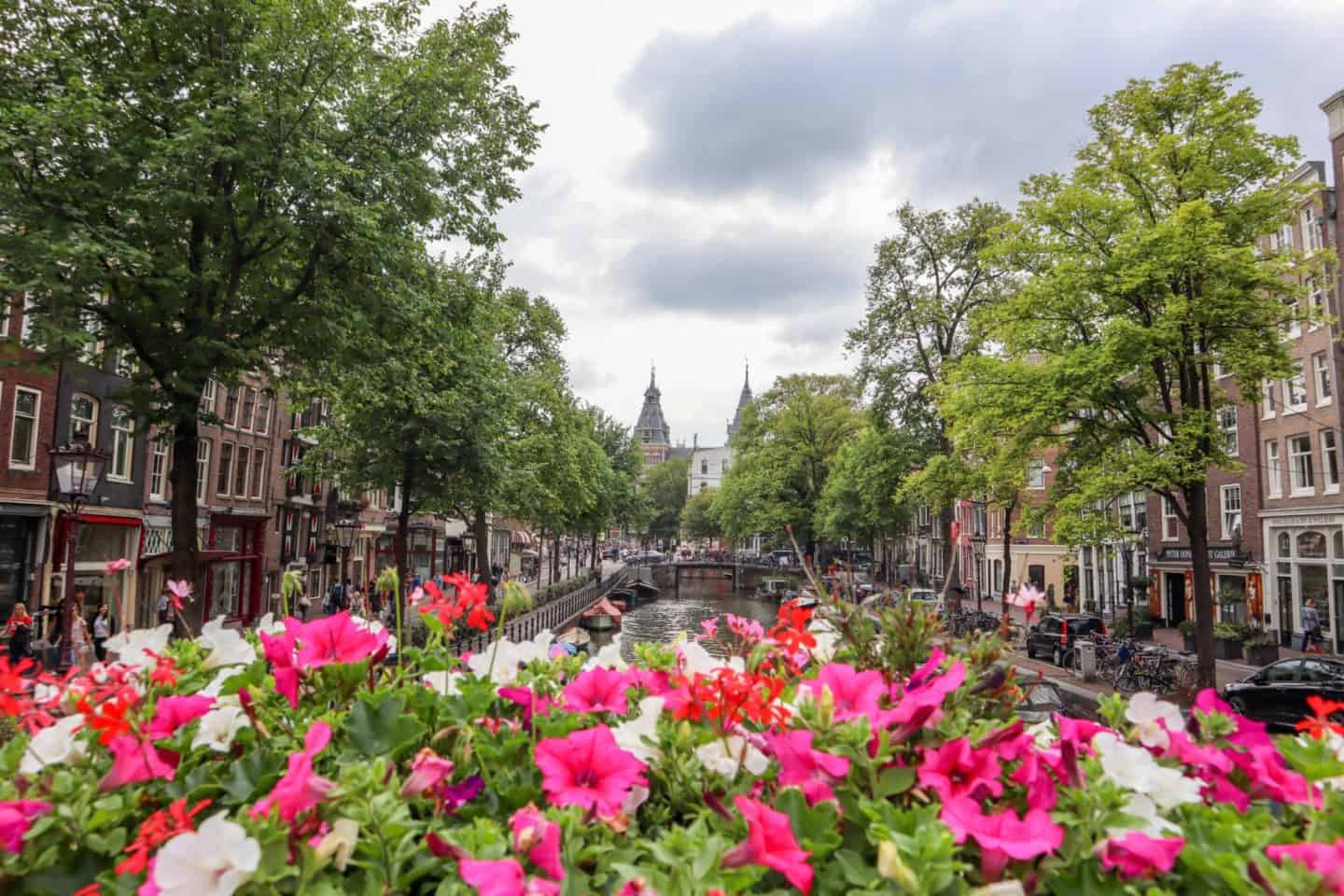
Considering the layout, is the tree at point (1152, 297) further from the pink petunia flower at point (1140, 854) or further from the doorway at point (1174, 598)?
the doorway at point (1174, 598)

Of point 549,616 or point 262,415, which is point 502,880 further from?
point 262,415

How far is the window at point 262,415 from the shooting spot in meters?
35.3

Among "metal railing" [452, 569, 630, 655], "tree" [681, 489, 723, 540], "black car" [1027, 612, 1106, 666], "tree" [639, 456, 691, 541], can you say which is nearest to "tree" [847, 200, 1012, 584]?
"black car" [1027, 612, 1106, 666]

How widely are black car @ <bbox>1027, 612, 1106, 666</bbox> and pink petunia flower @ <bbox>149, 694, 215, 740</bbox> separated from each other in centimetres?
2577

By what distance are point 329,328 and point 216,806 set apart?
38.7 ft

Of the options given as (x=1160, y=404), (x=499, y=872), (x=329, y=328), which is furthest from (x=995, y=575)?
(x=499, y=872)

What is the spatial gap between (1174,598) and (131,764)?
141ft

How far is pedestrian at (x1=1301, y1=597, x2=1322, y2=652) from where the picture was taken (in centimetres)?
2608

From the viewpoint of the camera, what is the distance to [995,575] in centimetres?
5362

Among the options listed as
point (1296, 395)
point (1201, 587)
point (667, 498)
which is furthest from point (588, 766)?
point (667, 498)

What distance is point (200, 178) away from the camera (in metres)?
11.8

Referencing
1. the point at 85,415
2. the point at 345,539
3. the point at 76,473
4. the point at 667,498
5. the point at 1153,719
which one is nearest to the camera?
the point at 1153,719

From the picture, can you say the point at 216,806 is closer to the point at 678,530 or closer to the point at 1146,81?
the point at 1146,81

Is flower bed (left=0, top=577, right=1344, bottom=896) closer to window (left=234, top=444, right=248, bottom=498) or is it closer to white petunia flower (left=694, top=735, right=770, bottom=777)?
white petunia flower (left=694, top=735, right=770, bottom=777)
